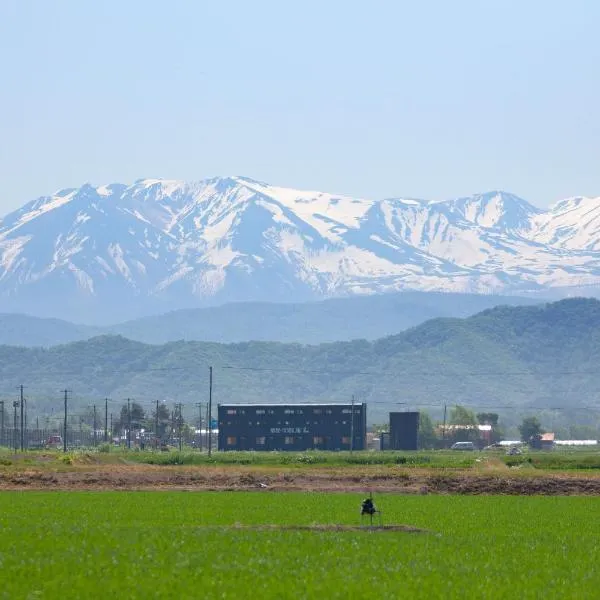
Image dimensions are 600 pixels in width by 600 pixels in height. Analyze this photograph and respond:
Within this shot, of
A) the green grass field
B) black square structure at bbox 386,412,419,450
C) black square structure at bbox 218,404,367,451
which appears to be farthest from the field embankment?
black square structure at bbox 386,412,419,450

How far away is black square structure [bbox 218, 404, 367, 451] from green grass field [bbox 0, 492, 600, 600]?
133 m

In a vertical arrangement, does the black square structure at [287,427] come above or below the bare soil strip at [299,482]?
below

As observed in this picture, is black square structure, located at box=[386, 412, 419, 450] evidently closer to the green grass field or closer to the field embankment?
the field embankment

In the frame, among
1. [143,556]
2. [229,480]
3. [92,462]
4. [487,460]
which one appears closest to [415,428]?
[487,460]

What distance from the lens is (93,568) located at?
3250 cm

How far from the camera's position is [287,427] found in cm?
18925

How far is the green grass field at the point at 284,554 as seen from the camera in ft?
101

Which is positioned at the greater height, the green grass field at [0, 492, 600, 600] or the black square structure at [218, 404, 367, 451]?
the green grass field at [0, 492, 600, 600]

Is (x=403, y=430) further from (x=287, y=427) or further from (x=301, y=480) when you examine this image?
(x=301, y=480)

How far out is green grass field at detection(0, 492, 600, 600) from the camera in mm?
30719

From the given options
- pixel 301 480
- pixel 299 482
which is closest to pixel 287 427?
pixel 301 480

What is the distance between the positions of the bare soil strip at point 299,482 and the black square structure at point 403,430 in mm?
103565

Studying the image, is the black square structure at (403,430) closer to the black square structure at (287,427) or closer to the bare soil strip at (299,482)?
the black square structure at (287,427)

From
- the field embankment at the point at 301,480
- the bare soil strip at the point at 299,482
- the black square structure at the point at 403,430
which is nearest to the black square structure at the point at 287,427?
the black square structure at the point at 403,430
